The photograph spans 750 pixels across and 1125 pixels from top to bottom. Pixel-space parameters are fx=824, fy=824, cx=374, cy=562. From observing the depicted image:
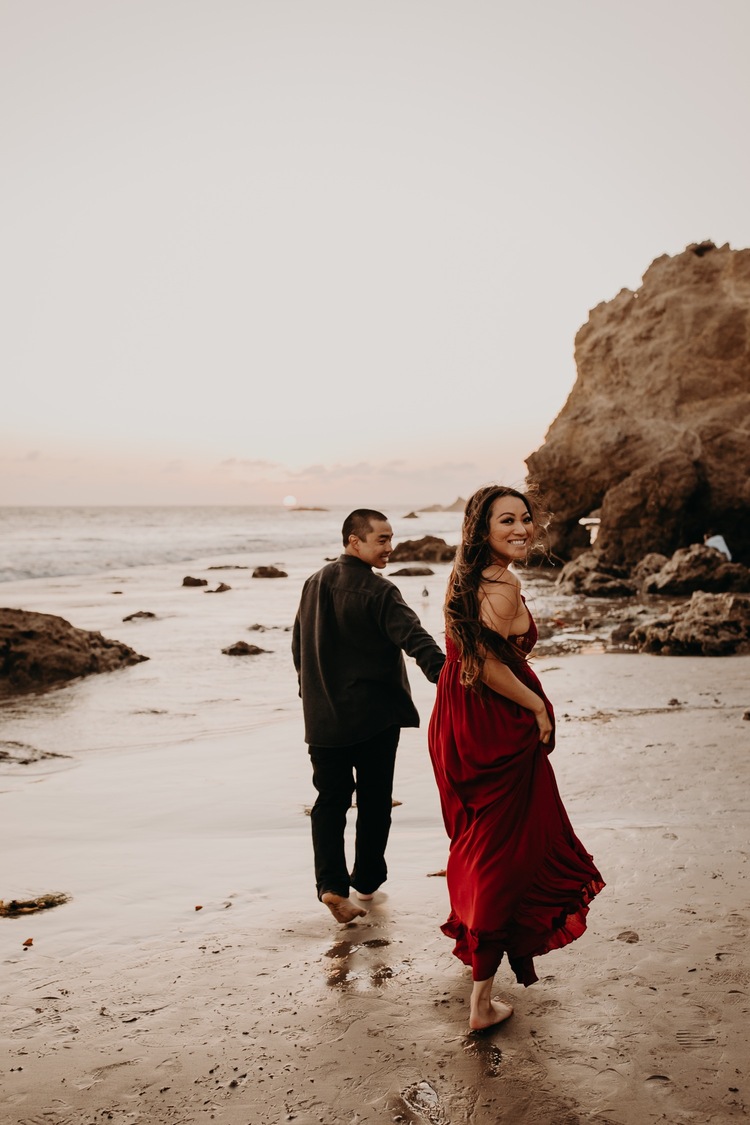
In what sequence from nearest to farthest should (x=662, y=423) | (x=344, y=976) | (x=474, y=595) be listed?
(x=474, y=595) < (x=344, y=976) < (x=662, y=423)

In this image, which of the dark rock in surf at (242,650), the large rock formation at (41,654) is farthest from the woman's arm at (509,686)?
the dark rock in surf at (242,650)

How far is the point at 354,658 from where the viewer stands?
384cm

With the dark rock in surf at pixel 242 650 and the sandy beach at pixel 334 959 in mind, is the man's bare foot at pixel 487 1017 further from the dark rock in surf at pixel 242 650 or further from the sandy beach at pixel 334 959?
the dark rock in surf at pixel 242 650

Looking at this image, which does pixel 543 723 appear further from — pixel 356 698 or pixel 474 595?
pixel 356 698

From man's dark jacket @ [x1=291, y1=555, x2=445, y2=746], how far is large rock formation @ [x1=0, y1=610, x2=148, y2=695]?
6.77m

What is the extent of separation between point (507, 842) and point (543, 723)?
1.41 ft

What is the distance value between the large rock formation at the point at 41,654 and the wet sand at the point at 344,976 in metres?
4.47

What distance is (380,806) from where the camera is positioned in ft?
12.8

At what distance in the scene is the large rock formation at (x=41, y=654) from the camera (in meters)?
9.70

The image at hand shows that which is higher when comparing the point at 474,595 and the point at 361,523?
the point at 361,523

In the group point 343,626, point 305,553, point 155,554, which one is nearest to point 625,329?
point 305,553

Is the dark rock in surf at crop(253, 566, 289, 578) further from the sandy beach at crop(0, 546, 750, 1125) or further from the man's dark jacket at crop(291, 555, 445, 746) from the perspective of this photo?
the man's dark jacket at crop(291, 555, 445, 746)

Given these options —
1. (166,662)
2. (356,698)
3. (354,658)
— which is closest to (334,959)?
(356,698)

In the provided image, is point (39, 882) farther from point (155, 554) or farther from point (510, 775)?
point (155, 554)
